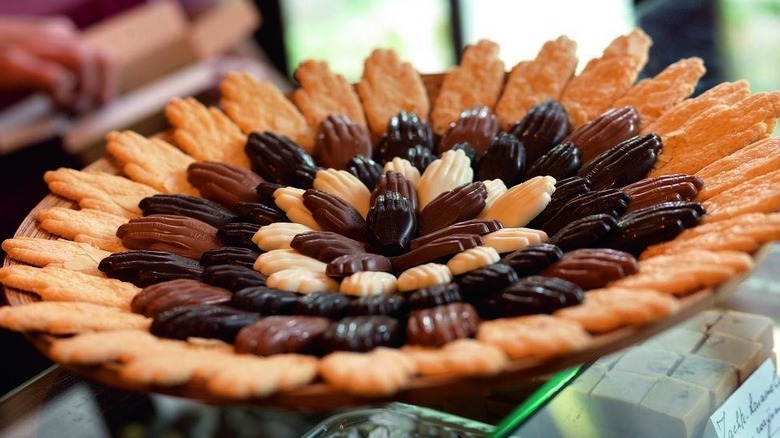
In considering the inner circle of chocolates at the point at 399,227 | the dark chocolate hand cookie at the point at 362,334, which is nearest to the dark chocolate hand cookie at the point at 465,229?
the inner circle of chocolates at the point at 399,227

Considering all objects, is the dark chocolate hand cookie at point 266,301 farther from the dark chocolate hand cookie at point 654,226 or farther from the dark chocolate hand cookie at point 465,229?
the dark chocolate hand cookie at point 654,226

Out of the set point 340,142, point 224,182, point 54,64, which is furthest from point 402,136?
point 54,64

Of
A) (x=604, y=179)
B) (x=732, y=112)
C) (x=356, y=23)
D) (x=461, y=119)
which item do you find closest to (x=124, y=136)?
(x=461, y=119)

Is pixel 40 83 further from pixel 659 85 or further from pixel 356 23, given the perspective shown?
pixel 356 23

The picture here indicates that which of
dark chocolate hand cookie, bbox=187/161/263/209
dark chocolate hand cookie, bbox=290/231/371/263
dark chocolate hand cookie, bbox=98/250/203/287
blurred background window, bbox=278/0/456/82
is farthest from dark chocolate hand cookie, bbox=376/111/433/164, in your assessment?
blurred background window, bbox=278/0/456/82

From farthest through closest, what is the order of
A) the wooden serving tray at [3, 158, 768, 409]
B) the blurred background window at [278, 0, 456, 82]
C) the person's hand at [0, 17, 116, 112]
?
the blurred background window at [278, 0, 456, 82], the person's hand at [0, 17, 116, 112], the wooden serving tray at [3, 158, 768, 409]

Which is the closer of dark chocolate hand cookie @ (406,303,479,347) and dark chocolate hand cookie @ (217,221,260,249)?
dark chocolate hand cookie @ (406,303,479,347)

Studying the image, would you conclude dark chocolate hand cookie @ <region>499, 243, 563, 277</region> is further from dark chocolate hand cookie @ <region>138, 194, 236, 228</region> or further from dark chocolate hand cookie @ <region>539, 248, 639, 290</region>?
dark chocolate hand cookie @ <region>138, 194, 236, 228</region>
